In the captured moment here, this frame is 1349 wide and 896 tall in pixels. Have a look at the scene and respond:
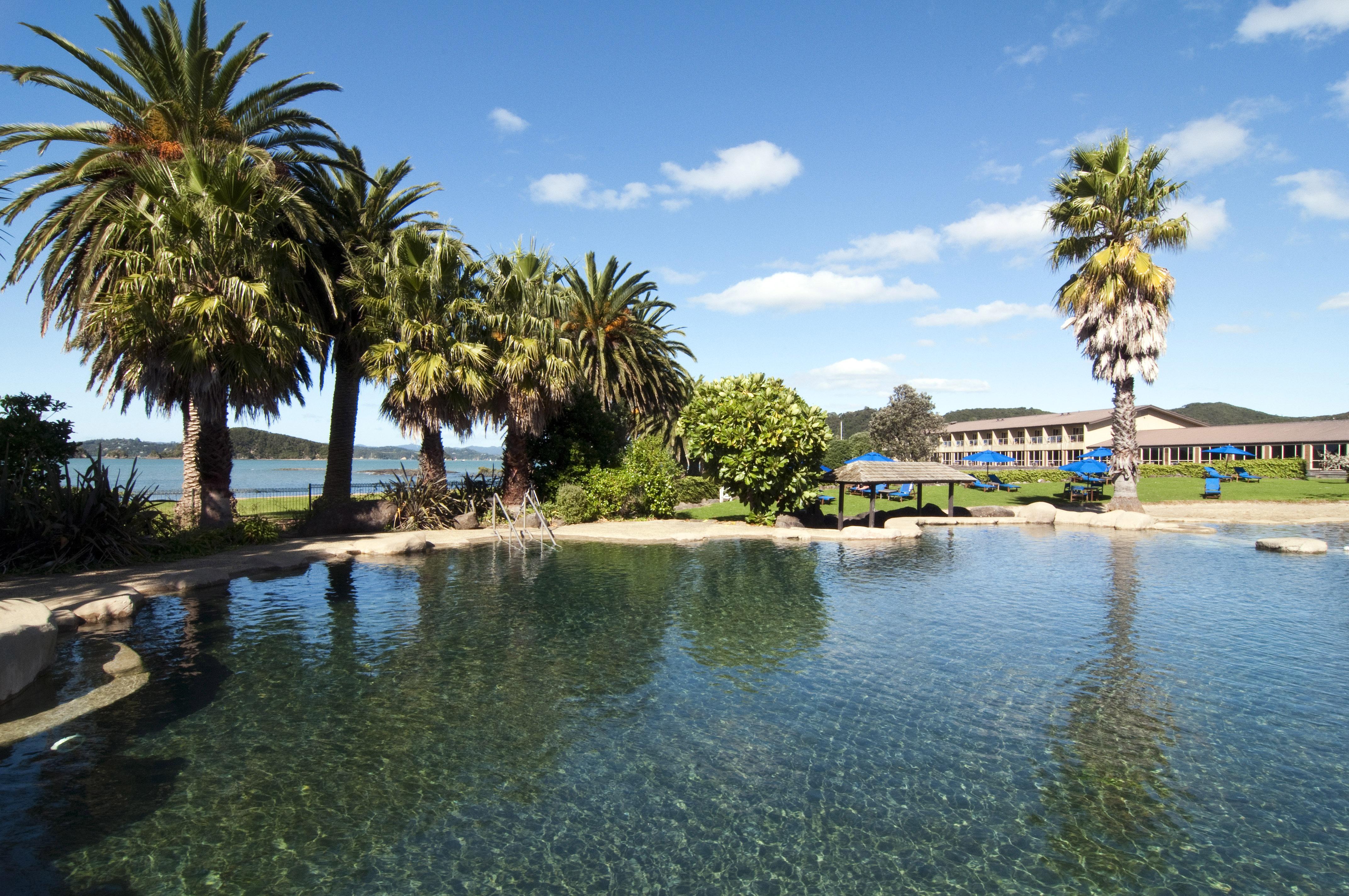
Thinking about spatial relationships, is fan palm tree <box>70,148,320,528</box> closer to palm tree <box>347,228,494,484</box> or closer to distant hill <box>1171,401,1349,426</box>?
palm tree <box>347,228,494,484</box>

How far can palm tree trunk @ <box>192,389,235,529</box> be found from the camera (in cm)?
1952

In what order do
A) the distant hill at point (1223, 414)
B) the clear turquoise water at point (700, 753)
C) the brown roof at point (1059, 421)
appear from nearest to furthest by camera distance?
the clear turquoise water at point (700, 753), the brown roof at point (1059, 421), the distant hill at point (1223, 414)

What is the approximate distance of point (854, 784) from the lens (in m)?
7.21

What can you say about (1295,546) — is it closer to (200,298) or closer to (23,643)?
(23,643)

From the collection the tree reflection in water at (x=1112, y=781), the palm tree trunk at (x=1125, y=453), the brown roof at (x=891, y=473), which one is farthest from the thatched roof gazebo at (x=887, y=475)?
the tree reflection in water at (x=1112, y=781)

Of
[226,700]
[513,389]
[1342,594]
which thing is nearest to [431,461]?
[513,389]

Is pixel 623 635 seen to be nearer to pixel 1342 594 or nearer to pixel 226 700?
pixel 226 700

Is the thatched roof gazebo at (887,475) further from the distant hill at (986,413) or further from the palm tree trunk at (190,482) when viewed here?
the distant hill at (986,413)

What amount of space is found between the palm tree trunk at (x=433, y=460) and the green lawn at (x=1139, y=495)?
32.2 feet

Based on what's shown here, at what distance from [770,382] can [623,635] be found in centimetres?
1541

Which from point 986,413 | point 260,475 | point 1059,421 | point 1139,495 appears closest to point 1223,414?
point 986,413

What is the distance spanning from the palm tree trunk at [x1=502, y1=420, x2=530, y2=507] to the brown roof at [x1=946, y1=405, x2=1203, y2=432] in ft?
205

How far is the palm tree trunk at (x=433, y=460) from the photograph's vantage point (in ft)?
84.3

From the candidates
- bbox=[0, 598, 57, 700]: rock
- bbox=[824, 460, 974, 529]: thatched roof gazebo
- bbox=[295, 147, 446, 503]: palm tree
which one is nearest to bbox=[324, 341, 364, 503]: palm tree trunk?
bbox=[295, 147, 446, 503]: palm tree
